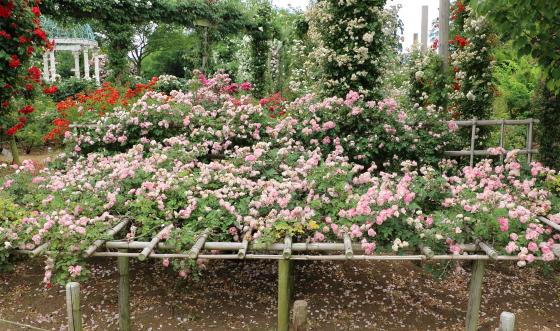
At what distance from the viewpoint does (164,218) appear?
343cm

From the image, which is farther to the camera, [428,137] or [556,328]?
[428,137]

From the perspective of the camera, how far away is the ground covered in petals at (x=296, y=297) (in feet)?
12.2

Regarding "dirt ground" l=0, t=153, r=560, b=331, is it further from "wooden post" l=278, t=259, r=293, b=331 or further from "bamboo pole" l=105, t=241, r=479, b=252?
"bamboo pole" l=105, t=241, r=479, b=252

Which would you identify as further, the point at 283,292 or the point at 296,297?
the point at 296,297

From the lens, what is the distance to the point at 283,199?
327cm

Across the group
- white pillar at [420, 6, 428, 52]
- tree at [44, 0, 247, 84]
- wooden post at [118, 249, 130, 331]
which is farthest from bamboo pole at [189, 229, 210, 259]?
tree at [44, 0, 247, 84]

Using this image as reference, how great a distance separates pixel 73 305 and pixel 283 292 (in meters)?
1.41

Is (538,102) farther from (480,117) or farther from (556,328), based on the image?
(556,328)

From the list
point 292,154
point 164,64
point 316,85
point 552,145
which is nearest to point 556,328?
point 552,145

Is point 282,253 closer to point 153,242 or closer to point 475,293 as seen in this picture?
point 153,242

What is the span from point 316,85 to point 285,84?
7.23m

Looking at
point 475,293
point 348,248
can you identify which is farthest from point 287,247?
point 475,293

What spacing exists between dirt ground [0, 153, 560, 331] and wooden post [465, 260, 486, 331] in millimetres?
466

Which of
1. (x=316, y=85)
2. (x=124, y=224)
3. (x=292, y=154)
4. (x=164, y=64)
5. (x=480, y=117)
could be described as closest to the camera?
(x=124, y=224)
